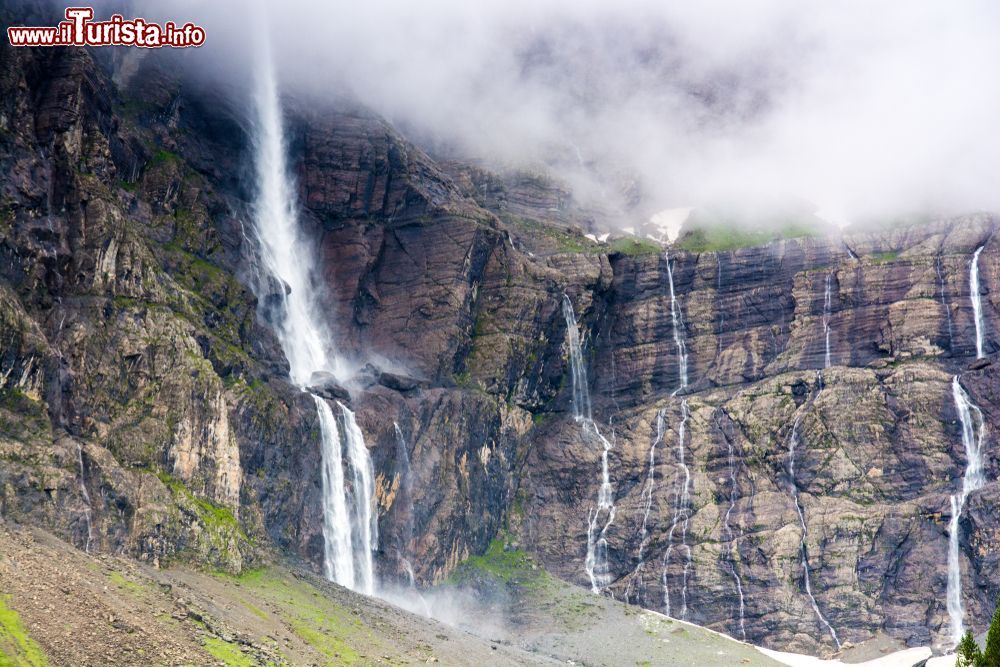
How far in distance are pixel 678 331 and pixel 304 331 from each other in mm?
51379

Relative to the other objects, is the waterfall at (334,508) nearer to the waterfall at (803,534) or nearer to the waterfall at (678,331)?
the waterfall at (678,331)

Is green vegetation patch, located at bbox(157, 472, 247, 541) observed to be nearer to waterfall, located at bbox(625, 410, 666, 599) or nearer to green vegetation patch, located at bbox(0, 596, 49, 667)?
green vegetation patch, located at bbox(0, 596, 49, 667)

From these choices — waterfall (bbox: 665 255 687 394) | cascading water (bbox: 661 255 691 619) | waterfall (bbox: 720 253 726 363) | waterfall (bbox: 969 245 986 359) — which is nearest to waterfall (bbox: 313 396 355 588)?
cascading water (bbox: 661 255 691 619)

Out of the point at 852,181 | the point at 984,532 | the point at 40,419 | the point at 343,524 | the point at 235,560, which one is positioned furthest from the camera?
the point at 852,181

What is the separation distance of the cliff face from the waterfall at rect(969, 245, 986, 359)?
805 millimetres

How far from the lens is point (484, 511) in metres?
141

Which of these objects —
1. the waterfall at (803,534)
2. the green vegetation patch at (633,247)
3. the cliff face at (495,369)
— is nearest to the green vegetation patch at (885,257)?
the cliff face at (495,369)

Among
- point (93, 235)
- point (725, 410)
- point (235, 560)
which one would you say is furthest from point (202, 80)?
point (725, 410)

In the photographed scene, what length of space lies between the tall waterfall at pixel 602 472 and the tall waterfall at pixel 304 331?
31.2 meters

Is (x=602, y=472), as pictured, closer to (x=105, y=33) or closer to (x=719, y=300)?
(x=719, y=300)

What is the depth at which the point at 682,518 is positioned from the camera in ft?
463

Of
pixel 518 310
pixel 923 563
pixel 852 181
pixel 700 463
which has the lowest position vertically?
pixel 923 563

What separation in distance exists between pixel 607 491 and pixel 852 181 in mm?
79725

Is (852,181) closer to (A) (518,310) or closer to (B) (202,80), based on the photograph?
(A) (518,310)
